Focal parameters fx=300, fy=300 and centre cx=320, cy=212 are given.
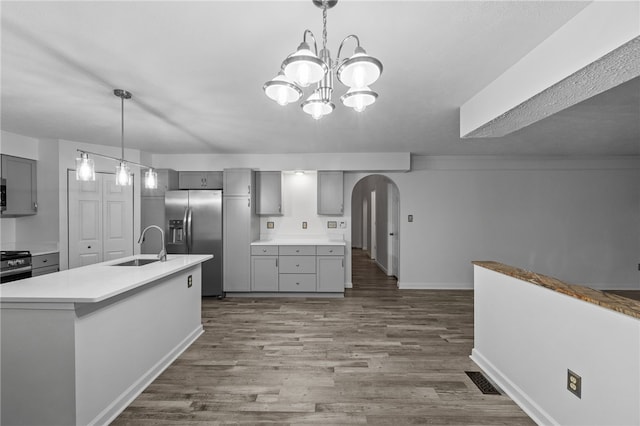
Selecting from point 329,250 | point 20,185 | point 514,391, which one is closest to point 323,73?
point 514,391

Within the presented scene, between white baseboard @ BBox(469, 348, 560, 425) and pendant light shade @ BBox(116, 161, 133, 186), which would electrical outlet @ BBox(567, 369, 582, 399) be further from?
pendant light shade @ BBox(116, 161, 133, 186)

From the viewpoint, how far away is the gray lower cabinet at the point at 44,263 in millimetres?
3607

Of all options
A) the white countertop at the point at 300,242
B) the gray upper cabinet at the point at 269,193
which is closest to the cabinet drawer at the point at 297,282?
the white countertop at the point at 300,242

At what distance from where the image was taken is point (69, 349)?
1757mm

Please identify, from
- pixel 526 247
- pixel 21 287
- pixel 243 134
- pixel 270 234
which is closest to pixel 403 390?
pixel 21 287

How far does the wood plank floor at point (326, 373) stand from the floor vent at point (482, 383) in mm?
47

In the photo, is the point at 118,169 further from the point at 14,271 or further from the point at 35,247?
the point at 35,247

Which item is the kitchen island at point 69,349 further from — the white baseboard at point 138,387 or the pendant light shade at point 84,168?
the pendant light shade at point 84,168

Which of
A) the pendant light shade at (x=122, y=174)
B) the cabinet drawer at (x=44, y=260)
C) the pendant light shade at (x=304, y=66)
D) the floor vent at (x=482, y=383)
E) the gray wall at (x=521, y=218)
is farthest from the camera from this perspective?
the gray wall at (x=521, y=218)

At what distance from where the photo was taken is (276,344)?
3.16m

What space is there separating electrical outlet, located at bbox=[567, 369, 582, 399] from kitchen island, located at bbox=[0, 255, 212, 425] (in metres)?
2.77

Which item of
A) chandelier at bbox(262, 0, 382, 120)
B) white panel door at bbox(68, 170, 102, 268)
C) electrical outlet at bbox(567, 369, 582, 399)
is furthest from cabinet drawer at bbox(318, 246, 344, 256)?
chandelier at bbox(262, 0, 382, 120)

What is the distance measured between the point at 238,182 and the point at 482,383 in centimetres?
414

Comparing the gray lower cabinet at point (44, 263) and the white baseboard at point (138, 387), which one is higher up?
the gray lower cabinet at point (44, 263)
